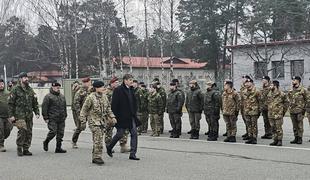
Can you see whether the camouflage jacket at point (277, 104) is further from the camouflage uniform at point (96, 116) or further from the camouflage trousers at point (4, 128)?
the camouflage trousers at point (4, 128)

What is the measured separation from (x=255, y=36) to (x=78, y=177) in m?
31.7

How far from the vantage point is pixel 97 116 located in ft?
33.7

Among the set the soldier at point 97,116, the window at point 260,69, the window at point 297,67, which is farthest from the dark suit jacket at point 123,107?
the window at point 297,67

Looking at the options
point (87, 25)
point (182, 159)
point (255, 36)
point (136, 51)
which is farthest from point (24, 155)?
point (136, 51)

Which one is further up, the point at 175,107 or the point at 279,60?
the point at 279,60

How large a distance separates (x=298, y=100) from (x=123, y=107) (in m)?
5.08

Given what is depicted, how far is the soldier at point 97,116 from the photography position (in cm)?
1012

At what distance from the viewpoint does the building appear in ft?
122

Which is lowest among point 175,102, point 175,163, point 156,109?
point 175,163

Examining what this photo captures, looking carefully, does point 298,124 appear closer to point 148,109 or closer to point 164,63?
point 148,109

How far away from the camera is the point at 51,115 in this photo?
1193cm

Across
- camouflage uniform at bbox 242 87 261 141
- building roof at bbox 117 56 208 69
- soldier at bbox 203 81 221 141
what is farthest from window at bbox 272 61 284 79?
camouflage uniform at bbox 242 87 261 141

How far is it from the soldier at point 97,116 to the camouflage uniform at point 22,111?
2.01 metres

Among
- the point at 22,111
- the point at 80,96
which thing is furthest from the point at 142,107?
the point at 22,111
